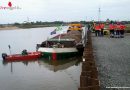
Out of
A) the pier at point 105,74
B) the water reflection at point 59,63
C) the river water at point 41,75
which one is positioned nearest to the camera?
the pier at point 105,74

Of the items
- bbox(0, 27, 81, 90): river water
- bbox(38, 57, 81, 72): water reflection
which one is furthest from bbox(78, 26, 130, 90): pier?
bbox(38, 57, 81, 72): water reflection

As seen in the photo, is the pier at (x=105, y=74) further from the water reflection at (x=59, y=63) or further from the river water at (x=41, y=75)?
the water reflection at (x=59, y=63)

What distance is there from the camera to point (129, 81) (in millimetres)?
15984

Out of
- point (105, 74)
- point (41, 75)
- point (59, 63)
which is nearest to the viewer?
point (105, 74)

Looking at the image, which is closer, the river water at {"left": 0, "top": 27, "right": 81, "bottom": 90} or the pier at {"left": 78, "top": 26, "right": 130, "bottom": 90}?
the pier at {"left": 78, "top": 26, "right": 130, "bottom": 90}

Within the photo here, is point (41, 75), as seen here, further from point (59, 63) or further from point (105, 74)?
point (105, 74)

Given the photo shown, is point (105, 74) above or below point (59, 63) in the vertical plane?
above

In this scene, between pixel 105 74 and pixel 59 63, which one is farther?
pixel 59 63

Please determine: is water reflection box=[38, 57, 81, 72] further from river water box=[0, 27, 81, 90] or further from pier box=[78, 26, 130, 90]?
pier box=[78, 26, 130, 90]

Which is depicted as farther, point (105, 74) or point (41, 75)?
point (41, 75)

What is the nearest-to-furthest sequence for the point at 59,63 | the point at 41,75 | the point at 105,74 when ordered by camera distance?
the point at 105,74
the point at 41,75
the point at 59,63

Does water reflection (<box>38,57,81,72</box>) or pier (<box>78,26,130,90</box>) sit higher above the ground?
pier (<box>78,26,130,90</box>)

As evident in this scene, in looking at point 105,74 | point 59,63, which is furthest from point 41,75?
point 105,74

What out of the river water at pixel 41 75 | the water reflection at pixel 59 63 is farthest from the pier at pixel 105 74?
the water reflection at pixel 59 63
